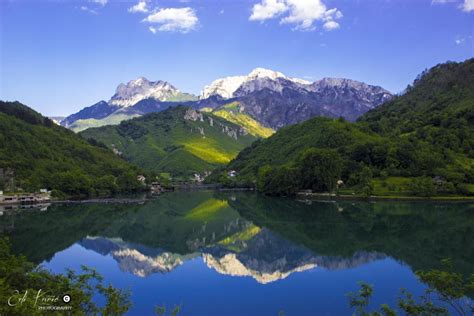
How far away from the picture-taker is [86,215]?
83625 mm

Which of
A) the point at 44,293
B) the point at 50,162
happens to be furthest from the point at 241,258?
the point at 50,162

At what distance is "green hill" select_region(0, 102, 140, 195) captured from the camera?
385ft

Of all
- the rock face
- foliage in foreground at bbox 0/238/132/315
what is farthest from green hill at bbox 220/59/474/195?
foliage in foreground at bbox 0/238/132/315

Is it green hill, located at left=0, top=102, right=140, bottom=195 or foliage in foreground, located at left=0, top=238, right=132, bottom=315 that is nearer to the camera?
foliage in foreground, located at left=0, top=238, right=132, bottom=315

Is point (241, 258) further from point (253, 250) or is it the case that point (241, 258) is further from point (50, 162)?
point (50, 162)

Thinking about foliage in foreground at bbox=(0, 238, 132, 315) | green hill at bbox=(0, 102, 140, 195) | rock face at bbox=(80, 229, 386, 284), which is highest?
green hill at bbox=(0, 102, 140, 195)

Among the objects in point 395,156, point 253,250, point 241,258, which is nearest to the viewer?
point 241,258

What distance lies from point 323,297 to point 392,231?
32.0m
